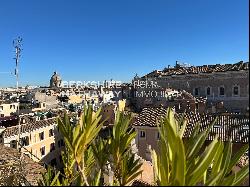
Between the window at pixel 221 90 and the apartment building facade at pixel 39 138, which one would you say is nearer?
the apartment building facade at pixel 39 138

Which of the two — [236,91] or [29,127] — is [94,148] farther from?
[236,91]

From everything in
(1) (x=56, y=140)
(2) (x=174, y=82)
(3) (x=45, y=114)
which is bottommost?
(1) (x=56, y=140)

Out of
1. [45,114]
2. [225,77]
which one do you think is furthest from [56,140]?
[225,77]

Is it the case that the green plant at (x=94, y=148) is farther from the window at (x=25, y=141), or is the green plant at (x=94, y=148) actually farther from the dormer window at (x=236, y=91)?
the dormer window at (x=236, y=91)

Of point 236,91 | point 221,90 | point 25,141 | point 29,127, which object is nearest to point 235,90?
point 236,91

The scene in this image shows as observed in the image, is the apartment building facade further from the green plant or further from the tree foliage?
the tree foliage

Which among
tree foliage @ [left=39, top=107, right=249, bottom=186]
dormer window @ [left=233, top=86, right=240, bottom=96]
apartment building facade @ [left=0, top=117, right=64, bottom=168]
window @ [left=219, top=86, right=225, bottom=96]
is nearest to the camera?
tree foliage @ [left=39, top=107, right=249, bottom=186]

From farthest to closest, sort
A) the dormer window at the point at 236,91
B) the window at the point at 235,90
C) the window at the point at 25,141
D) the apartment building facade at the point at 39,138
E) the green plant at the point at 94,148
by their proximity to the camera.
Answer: the window at the point at 235,90, the dormer window at the point at 236,91, the window at the point at 25,141, the apartment building facade at the point at 39,138, the green plant at the point at 94,148

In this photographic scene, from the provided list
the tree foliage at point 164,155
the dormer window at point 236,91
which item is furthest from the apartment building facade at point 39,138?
the tree foliage at point 164,155

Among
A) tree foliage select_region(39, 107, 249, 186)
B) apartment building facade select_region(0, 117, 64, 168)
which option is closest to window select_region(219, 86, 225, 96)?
apartment building facade select_region(0, 117, 64, 168)

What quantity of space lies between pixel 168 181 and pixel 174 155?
0.37 meters

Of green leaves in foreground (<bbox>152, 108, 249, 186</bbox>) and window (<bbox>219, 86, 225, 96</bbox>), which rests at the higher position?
window (<bbox>219, 86, 225, 96</bbox>)

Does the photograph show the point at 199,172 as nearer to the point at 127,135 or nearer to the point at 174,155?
the point at 174,155

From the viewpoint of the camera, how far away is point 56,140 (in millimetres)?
28031
